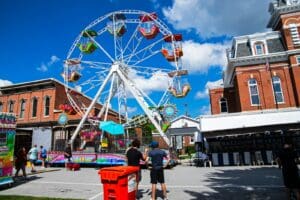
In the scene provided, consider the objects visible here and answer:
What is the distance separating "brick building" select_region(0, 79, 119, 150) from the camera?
28375 mm

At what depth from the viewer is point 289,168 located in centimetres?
615

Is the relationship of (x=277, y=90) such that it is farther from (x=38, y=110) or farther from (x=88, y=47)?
(x=38, y=110)

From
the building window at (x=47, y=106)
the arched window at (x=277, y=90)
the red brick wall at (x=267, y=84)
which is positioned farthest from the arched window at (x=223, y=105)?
the building window at (x=47, y=106)

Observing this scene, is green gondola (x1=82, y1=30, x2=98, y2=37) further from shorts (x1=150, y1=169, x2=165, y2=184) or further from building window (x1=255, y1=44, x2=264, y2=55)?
shorts (x1=150, y1=169, x2=165, y2=184)

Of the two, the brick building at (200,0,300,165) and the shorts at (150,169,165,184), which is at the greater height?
the brick building at (200,0,300,165)

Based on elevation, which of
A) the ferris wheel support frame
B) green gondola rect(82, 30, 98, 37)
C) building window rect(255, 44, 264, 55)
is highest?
green gondola rect(82, 30, 98, 37)

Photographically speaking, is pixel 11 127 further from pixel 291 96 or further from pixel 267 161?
pixel 291 96

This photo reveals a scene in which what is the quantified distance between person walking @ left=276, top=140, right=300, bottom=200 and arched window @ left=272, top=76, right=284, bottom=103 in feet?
71.0

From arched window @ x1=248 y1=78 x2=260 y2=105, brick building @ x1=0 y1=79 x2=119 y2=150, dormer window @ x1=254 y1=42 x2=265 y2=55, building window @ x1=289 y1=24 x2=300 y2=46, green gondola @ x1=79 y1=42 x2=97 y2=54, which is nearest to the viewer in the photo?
green gondola @ x1=79 y1=42 x2=97 y2=54

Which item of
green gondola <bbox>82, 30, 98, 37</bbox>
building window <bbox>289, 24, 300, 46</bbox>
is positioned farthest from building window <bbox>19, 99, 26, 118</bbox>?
building window <bbox>289, 24, 300, 46</bbox>

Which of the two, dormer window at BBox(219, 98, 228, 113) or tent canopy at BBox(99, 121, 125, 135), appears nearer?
tent canopy at BBox(99, 121, 125, 135)

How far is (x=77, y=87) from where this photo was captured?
2536cm

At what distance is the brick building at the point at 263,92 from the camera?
1964cm

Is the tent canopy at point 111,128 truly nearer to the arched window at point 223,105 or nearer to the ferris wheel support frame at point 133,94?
the ferris wheel support frame at point 133,94
